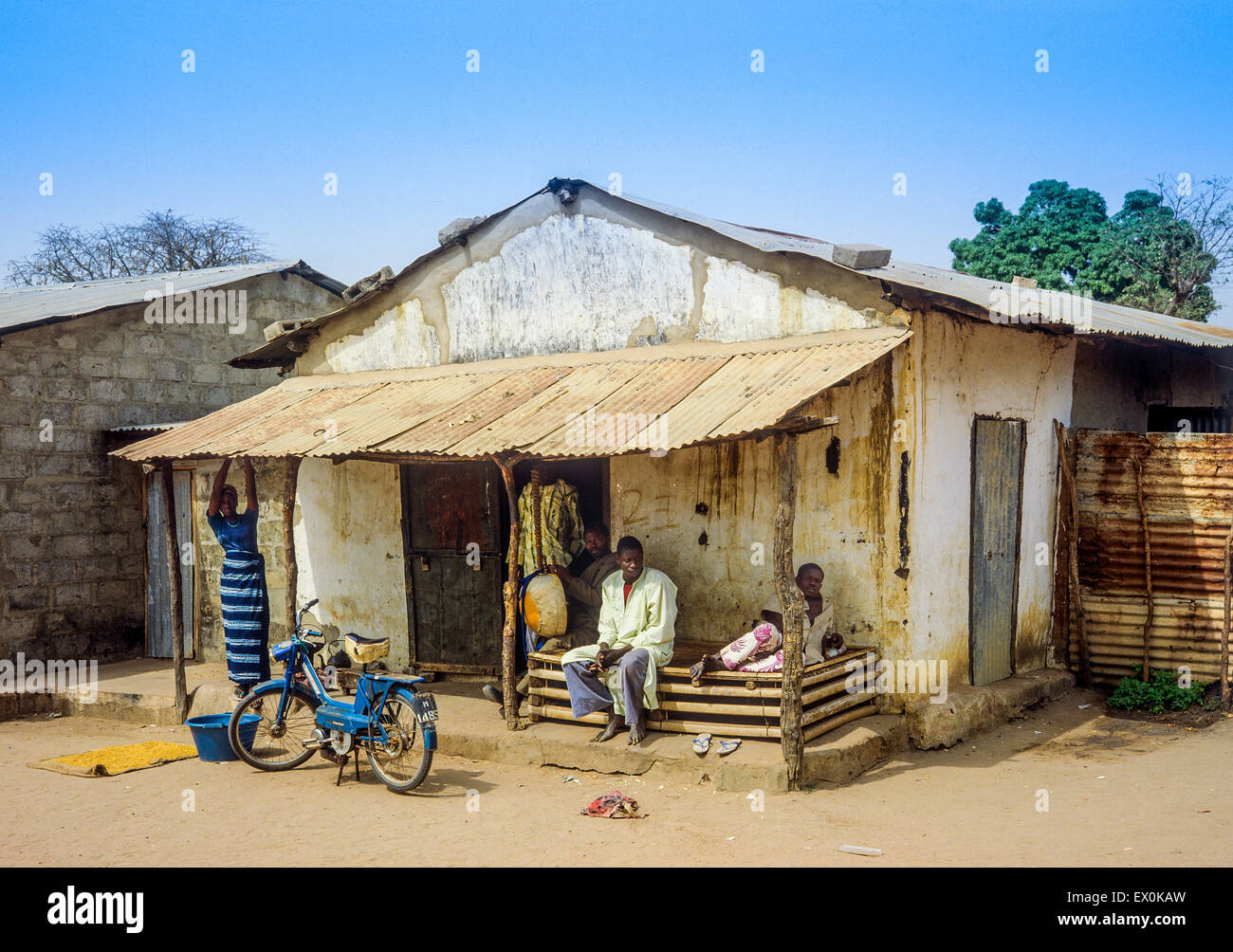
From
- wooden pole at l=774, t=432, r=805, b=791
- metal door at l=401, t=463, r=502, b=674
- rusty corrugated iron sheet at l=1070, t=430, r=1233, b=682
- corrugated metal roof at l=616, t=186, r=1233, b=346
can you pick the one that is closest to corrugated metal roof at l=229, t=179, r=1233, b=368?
corrugated metal roof at l=616, t=186, r=1233, b=346

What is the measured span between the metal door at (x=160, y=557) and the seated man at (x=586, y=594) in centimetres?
468

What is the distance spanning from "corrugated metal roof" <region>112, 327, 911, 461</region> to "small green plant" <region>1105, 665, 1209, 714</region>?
148 inches

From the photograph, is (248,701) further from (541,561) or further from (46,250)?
(46,250)

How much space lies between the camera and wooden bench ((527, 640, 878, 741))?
21.9 feet

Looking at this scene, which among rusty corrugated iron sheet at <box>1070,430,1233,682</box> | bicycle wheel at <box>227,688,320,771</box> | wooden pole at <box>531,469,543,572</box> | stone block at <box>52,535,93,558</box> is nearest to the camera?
bicycle wheel at <box>227,688,320,771</box>

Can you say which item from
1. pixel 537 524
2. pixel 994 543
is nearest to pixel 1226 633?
pixel 994 543

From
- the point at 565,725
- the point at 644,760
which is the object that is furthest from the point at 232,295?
the point at 644,760

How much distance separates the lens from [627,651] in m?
6.98

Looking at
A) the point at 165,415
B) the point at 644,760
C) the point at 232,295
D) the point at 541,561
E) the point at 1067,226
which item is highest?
the point at 1067,226

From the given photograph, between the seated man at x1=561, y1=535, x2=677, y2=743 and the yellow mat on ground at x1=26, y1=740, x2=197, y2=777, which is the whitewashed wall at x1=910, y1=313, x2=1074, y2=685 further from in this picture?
the yellow mat on ground at x1=26, y1=740, x2=197, y2=777

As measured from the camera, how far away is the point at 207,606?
1095cm

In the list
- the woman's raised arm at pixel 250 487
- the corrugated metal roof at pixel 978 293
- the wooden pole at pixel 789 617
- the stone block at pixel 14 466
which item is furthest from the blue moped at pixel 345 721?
the stone block at pixel 14 466

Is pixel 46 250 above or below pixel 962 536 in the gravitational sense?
above

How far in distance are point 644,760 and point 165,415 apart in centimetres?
757
